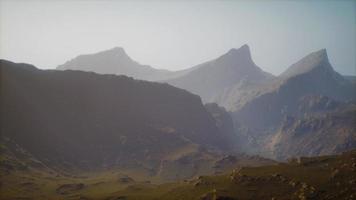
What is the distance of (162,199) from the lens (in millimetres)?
193875

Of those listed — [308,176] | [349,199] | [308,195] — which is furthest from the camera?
[308,176]

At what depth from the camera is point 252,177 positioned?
189875 mm

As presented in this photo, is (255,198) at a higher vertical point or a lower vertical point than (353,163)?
lower

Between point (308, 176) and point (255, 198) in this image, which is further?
point (308, 176)

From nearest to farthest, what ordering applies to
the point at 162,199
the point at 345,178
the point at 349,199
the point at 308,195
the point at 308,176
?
the point at 349,199 → the point at 308,195 → the point at 345,178 → the point at 308,176 → the point at 162,199

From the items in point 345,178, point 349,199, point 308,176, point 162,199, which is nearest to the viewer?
point 349,199

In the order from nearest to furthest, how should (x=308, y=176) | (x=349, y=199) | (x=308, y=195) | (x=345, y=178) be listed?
(x=349, y=199)
(x=308, y=195)
(x=345, y=178)
(x=308, y=176)

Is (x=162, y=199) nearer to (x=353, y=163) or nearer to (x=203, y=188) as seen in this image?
(x=203, y=188)

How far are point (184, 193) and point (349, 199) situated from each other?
87.1 metres

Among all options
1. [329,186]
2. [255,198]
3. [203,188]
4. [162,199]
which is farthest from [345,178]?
[162,199]

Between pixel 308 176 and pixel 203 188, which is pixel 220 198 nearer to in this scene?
pixel 203 188

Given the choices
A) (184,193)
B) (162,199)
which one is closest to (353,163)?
(184,193)

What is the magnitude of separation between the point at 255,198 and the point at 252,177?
26957 mm

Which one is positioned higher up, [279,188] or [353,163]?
[353,163]
